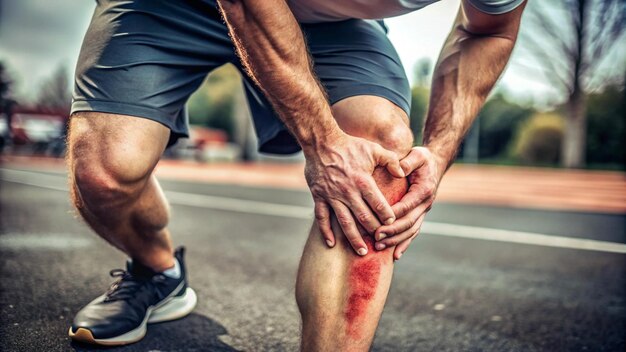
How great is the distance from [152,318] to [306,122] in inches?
42.8

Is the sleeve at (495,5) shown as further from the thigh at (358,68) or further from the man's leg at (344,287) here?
the man's leg at (344,287)

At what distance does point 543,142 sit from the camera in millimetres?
18688

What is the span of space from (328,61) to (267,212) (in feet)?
12.8

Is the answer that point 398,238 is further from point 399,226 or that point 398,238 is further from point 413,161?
point 413,161

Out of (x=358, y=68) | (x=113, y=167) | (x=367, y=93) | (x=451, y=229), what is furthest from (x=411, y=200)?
(x=451, y=229)

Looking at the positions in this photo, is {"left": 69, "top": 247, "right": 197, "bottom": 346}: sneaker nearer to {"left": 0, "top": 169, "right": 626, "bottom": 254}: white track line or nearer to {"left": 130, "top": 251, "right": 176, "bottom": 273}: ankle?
{"left": 130, "top": 251, "right": 176, "bottom": 273}: ankle

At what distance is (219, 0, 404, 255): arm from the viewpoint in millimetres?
1085

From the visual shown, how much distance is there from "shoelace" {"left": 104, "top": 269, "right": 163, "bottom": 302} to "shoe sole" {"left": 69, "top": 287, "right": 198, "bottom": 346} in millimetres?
92

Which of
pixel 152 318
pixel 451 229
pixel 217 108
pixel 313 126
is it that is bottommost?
pixel 217 108

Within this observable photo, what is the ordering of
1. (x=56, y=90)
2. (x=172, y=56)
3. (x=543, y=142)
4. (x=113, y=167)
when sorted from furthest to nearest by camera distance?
(x=56, y=90), (x=543, y=142), (x=172, y=56), (x=113, y=167)

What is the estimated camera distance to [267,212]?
5.29 metres

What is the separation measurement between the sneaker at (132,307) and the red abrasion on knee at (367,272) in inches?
33.1

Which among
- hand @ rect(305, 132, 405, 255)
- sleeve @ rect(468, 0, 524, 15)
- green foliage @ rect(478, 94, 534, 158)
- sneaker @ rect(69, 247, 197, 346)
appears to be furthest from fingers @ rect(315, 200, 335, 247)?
green foliage @ rect(478, 94, 534, 158)

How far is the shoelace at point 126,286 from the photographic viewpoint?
1.72 meters
